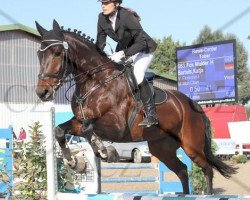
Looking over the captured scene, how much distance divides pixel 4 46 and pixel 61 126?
22.8m

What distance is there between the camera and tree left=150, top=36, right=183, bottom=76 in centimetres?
4934

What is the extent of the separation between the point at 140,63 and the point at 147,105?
524mm

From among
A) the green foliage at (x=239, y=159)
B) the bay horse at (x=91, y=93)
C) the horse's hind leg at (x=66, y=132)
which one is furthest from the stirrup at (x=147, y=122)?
the green foliage at (x=239, y=159)

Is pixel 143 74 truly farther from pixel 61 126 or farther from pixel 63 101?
pixel 63 101

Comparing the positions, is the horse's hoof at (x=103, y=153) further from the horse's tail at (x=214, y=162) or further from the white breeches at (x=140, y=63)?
the horse's tail at (x=214, y=162)

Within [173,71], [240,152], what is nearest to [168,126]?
[240,152]

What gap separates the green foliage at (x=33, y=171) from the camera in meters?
6.91

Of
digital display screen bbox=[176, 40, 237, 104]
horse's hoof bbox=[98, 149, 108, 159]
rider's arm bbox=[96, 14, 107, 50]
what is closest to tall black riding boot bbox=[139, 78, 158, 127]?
horse's hoof bbox=[98, 149, 108, 159]

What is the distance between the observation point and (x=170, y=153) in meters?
6.82

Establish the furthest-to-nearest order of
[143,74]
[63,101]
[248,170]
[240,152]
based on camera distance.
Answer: [63,101]
[240,152]
[248,170]
[143,74]

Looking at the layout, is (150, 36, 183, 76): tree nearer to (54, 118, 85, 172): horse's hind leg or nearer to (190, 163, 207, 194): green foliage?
(190, 163, 207, 194): green foliage

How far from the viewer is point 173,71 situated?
52000mm

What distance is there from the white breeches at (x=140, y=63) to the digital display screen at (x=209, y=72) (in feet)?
36.9

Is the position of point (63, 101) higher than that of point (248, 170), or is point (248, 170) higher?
point (63, 101)
